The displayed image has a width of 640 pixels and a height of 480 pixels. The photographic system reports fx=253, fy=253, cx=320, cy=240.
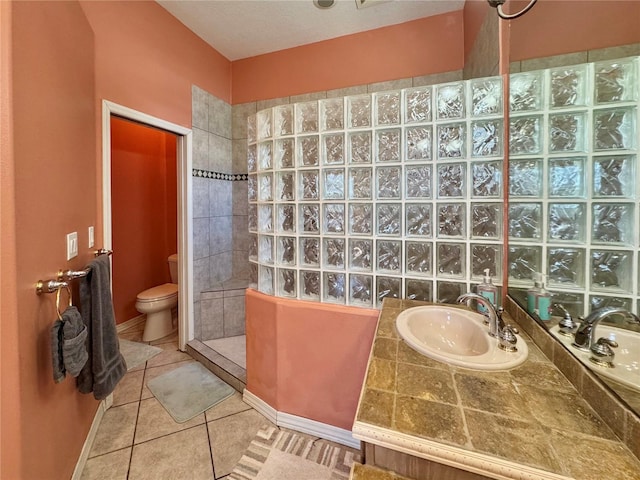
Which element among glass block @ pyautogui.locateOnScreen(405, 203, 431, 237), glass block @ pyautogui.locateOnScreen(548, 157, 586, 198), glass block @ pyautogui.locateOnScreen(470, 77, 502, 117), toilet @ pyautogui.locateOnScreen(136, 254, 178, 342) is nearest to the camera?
glass block @ pyautogui.locateOnScreen(548, 157, 586, 198)

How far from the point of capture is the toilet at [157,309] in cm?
238

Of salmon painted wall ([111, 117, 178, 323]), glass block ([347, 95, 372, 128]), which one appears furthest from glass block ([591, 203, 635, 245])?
salmon painted wall ([111, 117, 178, 323])

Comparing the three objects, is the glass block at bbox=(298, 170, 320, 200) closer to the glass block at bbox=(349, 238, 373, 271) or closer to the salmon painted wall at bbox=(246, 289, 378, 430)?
the glass block at bbox=(349, 238, 373, 271)

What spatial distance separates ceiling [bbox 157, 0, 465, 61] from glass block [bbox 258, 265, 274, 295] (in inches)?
74.5

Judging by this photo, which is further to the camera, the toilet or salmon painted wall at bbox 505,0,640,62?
the toilet

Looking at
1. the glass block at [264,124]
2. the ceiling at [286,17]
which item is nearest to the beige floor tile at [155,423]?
the glass block at [264,124]

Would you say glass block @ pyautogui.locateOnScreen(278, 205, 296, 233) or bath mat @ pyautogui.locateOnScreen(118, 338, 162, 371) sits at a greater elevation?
glass block @ pyautogui.locateOnScreen(278, 205, 296, 233)

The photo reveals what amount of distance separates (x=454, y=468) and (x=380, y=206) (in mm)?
1015

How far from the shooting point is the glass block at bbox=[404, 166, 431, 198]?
48.3 inches

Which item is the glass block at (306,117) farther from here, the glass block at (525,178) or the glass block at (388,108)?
the glass block at (525,178)

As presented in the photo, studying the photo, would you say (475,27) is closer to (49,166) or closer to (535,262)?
(535,262)

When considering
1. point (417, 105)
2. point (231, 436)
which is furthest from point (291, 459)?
point (417, 105)

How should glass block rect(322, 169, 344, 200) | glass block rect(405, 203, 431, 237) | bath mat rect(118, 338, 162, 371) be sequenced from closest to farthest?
glass block rect(405, 203, 431, 237)
glass block rect(322, 169, 344, 200)
bath mat rect(118, 338, 162, 371)

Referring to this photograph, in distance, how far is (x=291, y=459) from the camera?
131 cm
